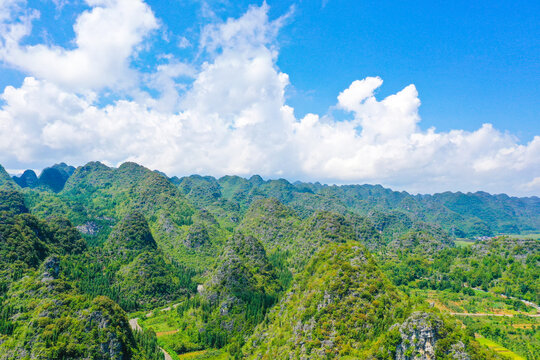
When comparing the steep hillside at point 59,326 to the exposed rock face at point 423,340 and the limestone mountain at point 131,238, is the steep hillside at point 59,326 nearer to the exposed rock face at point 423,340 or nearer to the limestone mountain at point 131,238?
the limestone mountain at point 131,238

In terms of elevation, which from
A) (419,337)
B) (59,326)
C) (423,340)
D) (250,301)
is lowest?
(250,301)

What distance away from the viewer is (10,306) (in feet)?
319

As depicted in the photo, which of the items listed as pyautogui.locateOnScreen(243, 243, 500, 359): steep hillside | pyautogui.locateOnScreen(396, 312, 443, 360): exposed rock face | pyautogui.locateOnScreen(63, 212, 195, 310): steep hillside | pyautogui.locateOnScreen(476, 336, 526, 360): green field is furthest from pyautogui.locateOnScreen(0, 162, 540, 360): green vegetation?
pyautogui.locateOnScreen(476, 336, 526, 360): green field

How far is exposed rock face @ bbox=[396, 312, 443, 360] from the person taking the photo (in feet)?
190

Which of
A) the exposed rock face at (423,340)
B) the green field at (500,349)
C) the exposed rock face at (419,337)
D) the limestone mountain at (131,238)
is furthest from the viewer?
the limestone mountain at (131,238)

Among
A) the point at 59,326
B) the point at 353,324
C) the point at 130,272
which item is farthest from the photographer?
the point at 130,272

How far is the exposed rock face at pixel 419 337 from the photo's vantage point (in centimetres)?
5781

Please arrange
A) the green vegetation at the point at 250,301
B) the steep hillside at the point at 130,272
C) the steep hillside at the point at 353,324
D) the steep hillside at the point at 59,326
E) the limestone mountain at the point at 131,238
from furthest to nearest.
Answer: the limestone mountain at the point at 131,238 < the steep hillside at the point at 130,272 < the steep hillside at the point at 59,326 < the green vegetation at the point at 250,301 < the steep hillside at the point at 353,324

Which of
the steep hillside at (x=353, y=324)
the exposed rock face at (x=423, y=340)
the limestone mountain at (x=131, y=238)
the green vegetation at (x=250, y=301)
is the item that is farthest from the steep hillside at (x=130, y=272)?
the exposed rock face at (x=423, y=340)

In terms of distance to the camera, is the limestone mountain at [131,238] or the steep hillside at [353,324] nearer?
the steep hillside at [353,324]

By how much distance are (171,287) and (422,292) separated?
527ft

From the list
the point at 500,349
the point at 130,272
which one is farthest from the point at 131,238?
the point at 500,349

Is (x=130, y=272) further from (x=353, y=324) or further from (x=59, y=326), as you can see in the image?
(x=353, y=324)

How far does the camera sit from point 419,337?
2330 inches
